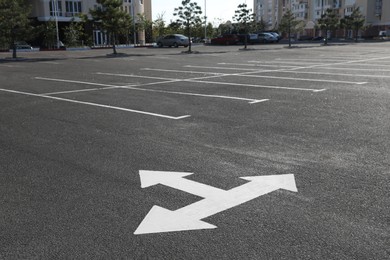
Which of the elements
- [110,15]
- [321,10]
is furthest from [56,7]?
[321,10]

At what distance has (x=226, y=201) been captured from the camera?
4.35 m

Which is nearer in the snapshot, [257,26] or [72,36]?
[72,36]

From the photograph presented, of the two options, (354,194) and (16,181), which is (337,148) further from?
(16,181)

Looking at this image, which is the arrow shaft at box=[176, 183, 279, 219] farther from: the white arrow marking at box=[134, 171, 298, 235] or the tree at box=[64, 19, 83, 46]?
the tree at box=[64, 19, 83, 46]

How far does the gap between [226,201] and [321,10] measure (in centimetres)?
10838

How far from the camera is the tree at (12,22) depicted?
30672 millimetres

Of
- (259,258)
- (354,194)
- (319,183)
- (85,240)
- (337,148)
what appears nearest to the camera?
(259,258)

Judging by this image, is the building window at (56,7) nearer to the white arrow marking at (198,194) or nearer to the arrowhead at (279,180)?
the white arrow marking at (198,194)

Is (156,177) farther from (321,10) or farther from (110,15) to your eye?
(321,10)

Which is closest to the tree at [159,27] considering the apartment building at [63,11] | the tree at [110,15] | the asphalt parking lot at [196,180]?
the apartment building at [63,11]

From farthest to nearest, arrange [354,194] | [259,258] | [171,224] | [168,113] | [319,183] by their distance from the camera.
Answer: [168,113]
[319,183]
[354,194]
[171,224]
[259,258]

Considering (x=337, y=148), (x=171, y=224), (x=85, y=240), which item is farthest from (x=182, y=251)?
(x=337, y=148)

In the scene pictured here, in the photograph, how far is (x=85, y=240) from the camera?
3.55m

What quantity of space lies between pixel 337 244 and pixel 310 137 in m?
3.59
